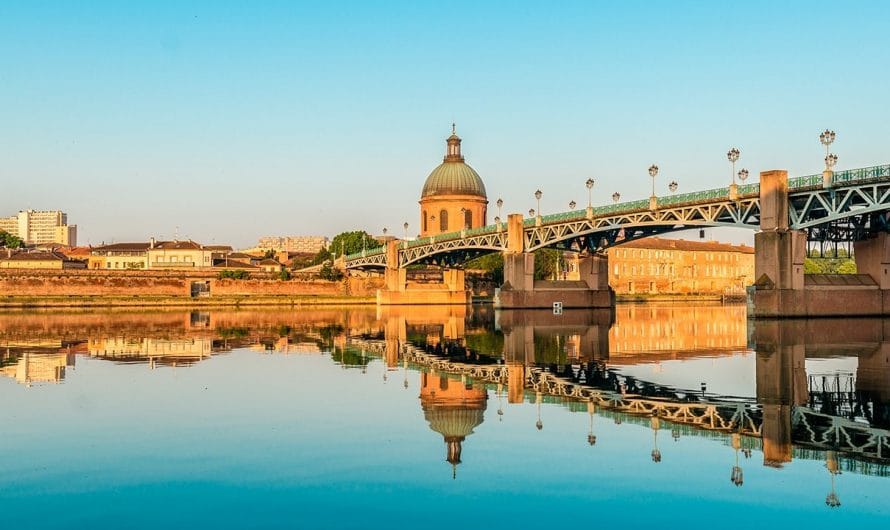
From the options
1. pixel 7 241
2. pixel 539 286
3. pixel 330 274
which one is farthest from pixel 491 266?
pixel 7 241

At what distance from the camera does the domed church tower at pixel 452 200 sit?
154375mm

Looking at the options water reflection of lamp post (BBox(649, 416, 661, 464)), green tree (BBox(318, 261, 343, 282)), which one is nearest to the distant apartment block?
green tree (BBox(318, 261, 343, 282))

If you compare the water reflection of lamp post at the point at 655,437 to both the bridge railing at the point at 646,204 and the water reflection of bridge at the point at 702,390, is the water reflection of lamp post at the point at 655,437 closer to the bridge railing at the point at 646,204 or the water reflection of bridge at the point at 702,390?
the water reflection of bridge at the point at 702,390

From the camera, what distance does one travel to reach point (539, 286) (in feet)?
352

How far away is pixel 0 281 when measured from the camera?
117062 millimetres

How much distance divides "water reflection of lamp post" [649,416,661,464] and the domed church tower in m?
130

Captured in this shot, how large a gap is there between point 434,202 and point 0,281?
223 ft

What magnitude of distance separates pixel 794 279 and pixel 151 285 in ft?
292

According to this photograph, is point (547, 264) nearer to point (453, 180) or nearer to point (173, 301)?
point (453, 180)

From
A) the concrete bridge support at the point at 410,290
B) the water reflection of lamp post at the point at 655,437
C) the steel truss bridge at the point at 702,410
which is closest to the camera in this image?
the water reflection of lamp post at the point at 655,437

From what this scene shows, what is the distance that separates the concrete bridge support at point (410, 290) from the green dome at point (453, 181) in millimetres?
18128

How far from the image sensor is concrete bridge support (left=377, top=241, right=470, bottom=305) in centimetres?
13775

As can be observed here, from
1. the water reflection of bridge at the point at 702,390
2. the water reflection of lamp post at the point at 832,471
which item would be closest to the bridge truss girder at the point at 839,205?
the water reflection of bridge at the point at 702,390

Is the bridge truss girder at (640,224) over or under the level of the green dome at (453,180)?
under
